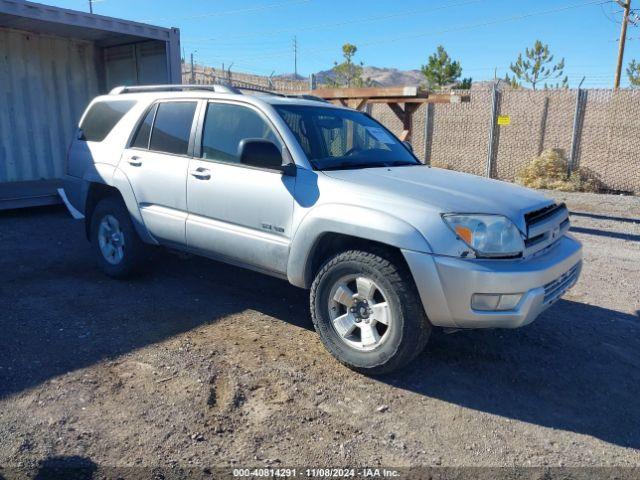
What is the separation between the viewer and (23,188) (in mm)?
9297

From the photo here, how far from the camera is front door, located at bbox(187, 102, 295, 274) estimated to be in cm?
407

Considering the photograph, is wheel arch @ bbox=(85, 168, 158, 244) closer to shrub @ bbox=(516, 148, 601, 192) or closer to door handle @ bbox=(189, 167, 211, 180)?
door handle @ bbox=(189, 167, 211, 180)

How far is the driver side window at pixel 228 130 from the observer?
4368mm

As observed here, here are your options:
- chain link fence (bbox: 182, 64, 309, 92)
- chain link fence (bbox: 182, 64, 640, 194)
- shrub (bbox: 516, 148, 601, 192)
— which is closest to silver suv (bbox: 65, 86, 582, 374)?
chain link fence (bbox: 182, 64, 309, 92)

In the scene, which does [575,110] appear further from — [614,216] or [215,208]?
[215,208]

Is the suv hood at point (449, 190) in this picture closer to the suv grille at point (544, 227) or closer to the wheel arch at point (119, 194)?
the suv grille at point (544, 227)

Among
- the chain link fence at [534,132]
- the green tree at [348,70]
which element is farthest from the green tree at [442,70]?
the chain link fence at [534,132]

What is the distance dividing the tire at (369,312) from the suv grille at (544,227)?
85 cm

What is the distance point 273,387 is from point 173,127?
8.71 feet

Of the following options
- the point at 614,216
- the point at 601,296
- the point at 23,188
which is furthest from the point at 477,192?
the point at 23,188

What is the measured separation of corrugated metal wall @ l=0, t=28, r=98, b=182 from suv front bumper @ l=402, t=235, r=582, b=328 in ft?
30.4

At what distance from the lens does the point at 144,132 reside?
17.1 feet

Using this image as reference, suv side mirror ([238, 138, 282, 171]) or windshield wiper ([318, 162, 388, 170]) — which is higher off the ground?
suv side mirror ([238, 138, 282, 171])

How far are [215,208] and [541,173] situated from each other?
11.8 meters
